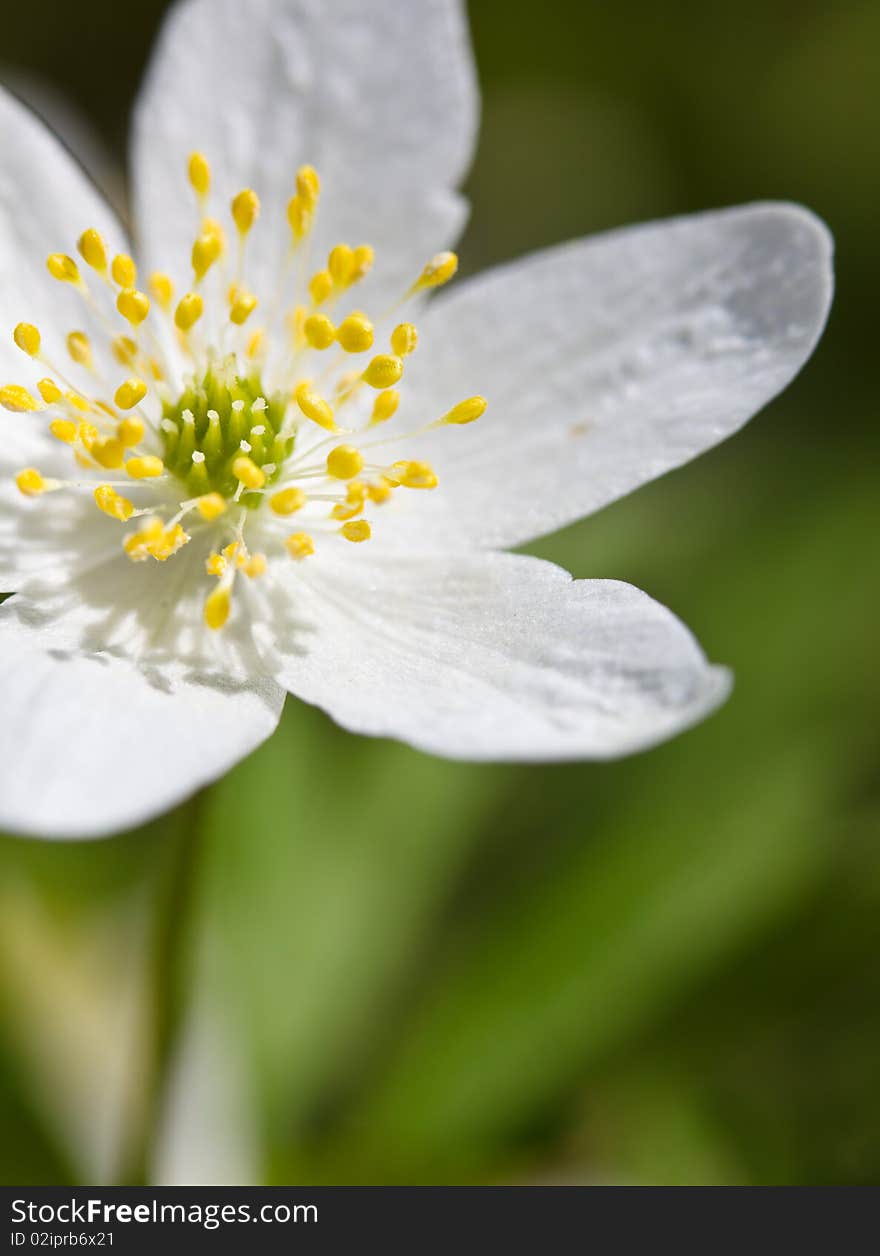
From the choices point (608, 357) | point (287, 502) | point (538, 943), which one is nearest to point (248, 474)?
point (287, 502)

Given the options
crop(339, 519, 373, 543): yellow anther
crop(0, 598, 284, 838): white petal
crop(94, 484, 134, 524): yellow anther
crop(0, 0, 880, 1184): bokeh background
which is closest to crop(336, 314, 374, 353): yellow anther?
crop(339, 519, 373, 543): yellow anther

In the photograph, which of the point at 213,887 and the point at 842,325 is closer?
the point at 213,887

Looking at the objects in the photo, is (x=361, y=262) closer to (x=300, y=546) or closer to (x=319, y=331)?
(x=319, y=331)

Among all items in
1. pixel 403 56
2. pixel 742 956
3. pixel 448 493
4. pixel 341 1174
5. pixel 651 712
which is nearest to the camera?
pixel 651 712

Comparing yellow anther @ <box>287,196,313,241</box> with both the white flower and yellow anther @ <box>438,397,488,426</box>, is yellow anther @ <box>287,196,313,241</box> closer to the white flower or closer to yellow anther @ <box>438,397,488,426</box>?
the white flower

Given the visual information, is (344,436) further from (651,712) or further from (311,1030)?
(311,1030)

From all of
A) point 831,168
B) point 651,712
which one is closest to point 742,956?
point 651,712
